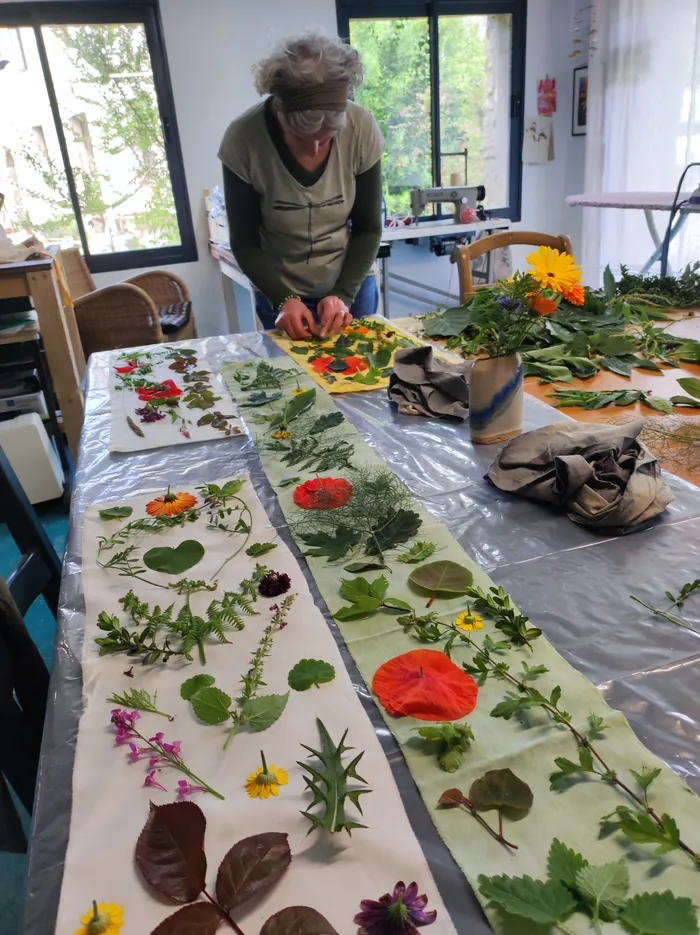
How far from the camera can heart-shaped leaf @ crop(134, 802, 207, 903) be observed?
0.51m

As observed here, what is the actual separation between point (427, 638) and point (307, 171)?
5.34 ft

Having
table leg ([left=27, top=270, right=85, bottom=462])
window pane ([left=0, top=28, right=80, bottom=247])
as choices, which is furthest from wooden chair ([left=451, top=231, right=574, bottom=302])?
window pane ([left=0, top=28, right=80, bottom=247])

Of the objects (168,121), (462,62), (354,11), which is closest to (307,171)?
(168,121)

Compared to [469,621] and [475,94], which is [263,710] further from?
[475,94]

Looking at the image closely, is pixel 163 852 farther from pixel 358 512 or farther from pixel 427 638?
pixel 358 512

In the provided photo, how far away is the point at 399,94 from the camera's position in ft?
14.9

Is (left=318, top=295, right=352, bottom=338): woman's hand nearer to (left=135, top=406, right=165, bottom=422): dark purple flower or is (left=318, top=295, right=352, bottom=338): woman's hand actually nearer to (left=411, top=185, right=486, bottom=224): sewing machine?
(left=135, top=406, right=165, bottom=422): dark purple flower

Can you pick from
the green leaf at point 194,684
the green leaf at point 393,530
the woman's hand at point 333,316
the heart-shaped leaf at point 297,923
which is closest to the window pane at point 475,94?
the woman's hand at point 333,316

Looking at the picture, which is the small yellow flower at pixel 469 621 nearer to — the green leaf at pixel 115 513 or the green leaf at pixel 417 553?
the green leaf at pixel 417 553

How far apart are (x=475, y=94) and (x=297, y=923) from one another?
5242mm

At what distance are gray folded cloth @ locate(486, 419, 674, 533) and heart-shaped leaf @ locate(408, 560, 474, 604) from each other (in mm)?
222

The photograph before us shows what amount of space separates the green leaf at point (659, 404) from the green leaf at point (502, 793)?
0.90m

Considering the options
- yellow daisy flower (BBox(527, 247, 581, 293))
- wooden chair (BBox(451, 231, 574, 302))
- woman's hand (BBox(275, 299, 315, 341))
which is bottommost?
woman's hand (BBox(275, 299, 315, 341))

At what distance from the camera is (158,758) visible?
62cm
